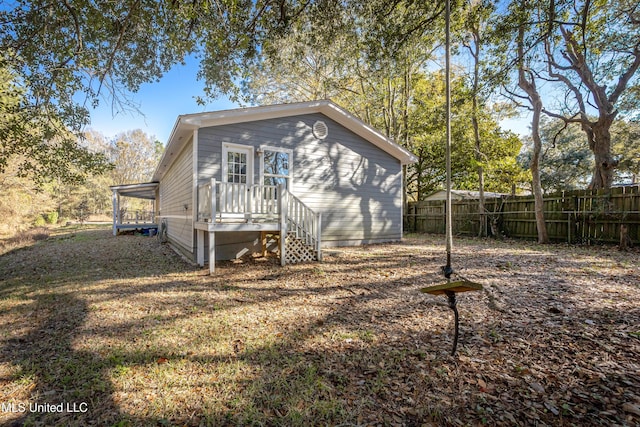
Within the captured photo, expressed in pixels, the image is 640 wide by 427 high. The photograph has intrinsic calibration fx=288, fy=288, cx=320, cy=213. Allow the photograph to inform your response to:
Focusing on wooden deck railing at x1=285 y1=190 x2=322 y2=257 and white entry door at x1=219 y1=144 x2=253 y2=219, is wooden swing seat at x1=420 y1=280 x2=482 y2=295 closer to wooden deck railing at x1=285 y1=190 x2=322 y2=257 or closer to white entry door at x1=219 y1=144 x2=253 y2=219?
white entry door at x1=219 y1=144 x2=253 y2=219

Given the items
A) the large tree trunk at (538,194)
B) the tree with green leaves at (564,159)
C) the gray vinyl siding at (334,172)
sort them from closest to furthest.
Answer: the gray vinyl siding at (334,172) < the large tree trunk at (538,194) < the tree with green leaves at (564,159)

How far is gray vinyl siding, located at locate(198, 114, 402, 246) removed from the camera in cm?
789

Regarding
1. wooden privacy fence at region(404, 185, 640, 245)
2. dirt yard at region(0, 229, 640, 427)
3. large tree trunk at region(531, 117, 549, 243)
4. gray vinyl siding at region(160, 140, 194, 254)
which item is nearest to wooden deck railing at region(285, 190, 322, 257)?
dirt yard at region(0, 229, 640, 427)

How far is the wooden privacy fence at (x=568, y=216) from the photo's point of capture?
8.50 metres

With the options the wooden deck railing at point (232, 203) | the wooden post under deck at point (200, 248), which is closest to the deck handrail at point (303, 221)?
the wooden deck railing at point (232, 203)

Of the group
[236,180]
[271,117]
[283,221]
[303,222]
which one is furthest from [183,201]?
[303,222]

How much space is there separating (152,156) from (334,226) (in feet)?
118

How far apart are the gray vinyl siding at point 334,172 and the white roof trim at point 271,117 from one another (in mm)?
181

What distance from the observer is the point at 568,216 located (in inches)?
388
